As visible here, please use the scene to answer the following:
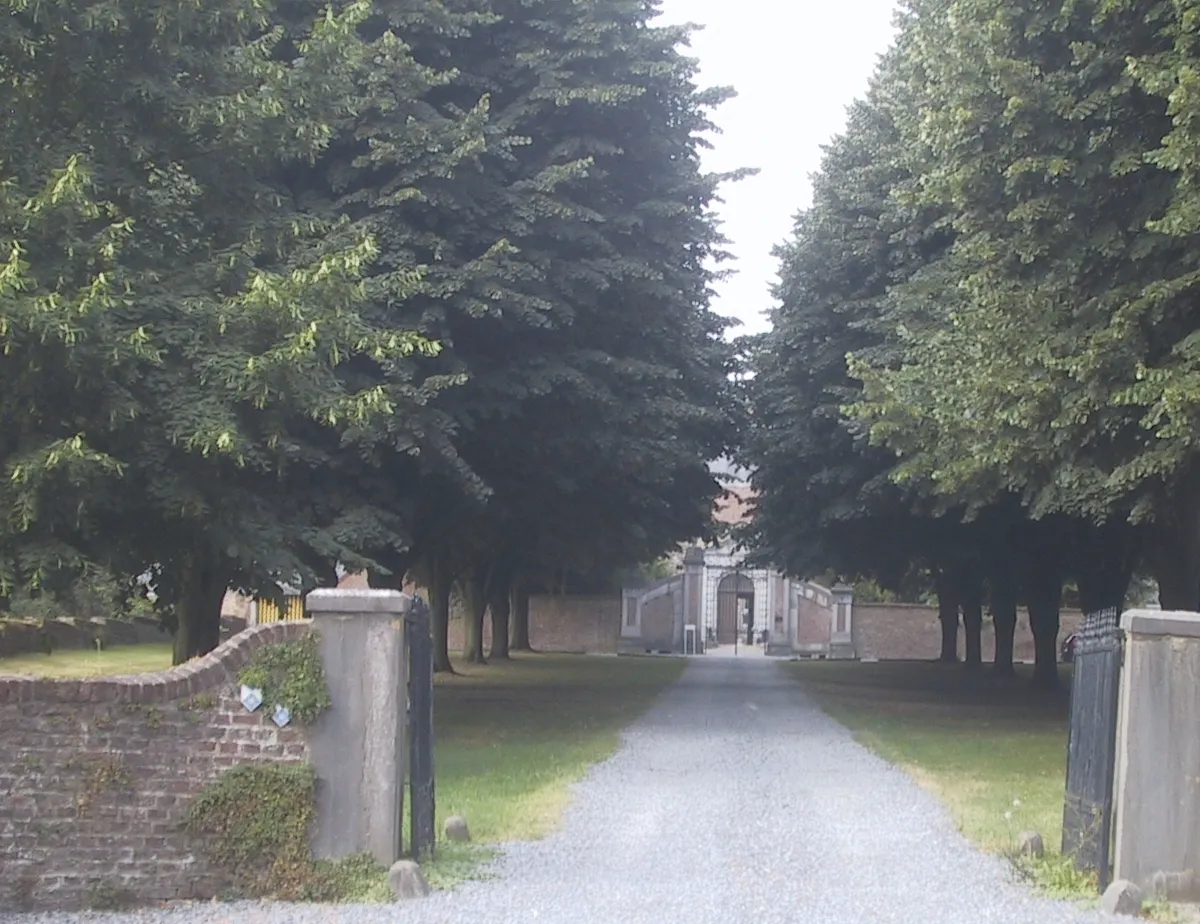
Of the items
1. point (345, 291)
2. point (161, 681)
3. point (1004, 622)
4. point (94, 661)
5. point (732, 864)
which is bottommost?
point (94, 661)

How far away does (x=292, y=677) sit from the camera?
31.5ft

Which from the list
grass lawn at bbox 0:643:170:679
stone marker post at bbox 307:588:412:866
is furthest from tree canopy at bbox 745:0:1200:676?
grass lawn at bbox 0:643:170:679

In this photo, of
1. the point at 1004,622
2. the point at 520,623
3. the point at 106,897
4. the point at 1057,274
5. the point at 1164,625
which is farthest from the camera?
the point at 520,623

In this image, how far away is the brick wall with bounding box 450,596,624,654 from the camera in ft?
206

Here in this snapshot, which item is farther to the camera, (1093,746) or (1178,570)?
(1178,570)

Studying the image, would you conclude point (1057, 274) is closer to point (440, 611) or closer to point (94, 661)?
point (440, 611)

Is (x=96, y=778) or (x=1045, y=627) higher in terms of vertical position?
(x=96, y=778)

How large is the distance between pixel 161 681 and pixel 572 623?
177 feet

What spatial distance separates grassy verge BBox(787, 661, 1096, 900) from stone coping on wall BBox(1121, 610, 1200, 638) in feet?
5.43

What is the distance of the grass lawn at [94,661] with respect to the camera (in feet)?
96.8

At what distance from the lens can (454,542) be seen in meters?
25.0

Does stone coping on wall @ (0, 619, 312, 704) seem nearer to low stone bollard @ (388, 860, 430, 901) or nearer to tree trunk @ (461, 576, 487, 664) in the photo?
low stone bollard @ (388, 860, 430, 901)

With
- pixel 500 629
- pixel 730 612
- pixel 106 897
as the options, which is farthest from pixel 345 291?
pixel 730 612

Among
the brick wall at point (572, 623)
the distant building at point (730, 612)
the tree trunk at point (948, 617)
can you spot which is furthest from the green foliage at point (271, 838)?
the brick wall at point (572, 623)
